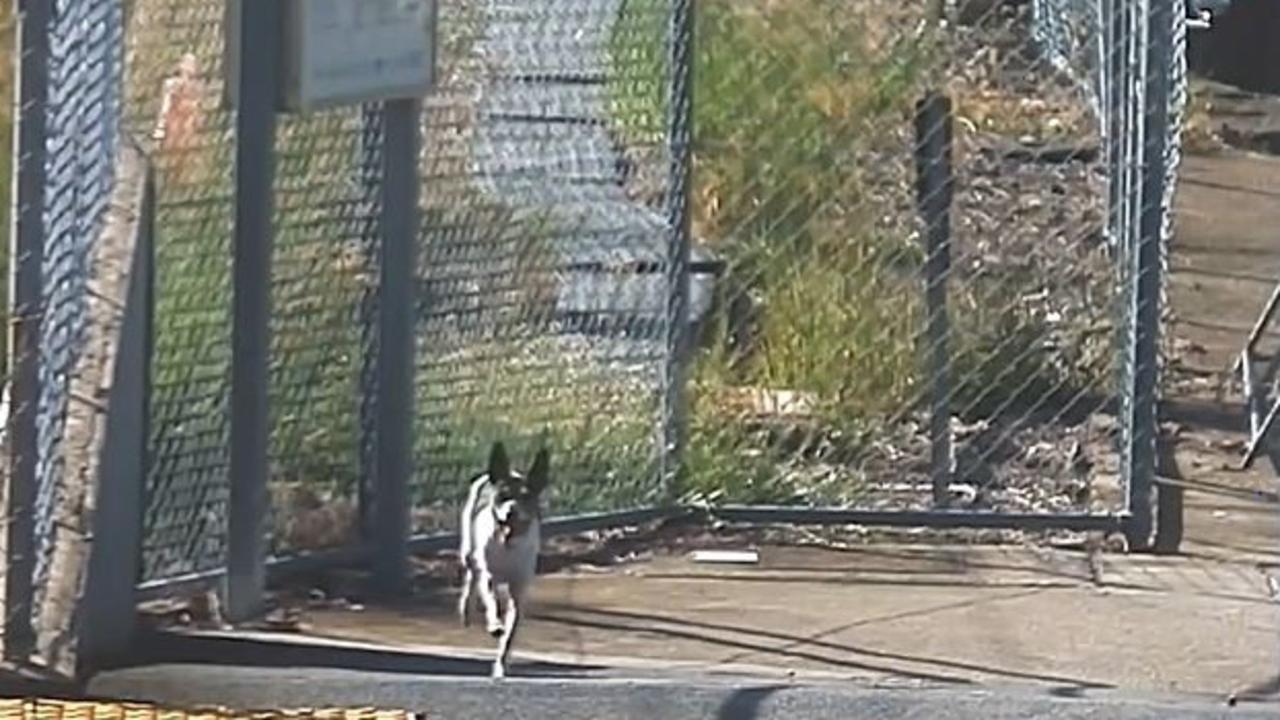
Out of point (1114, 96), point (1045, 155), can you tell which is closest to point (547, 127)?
point (1114, 96)

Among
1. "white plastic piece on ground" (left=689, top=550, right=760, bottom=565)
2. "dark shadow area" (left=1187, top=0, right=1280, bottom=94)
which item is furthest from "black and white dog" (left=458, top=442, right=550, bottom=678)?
"dark shadow area" (left=1187, top=0, right=1280, bottom=94)

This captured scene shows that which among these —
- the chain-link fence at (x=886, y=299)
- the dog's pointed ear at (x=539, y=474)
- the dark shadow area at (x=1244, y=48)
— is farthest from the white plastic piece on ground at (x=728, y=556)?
the dark shadow area at (x=1244, y=48)

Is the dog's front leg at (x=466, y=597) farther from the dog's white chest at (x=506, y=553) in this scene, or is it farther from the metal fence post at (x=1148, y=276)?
Result: the metal fence post at (x=1148, y=276)

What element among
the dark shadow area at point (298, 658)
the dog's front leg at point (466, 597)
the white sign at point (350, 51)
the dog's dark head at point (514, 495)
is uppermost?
the white sign at point (350, 51)

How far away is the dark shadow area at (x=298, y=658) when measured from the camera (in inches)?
272

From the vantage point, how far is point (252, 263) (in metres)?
7.16

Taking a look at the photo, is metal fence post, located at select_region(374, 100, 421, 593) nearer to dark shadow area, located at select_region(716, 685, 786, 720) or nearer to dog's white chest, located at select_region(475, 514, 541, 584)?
dog's white chest, located at select_region(475, 514, 541, 584)

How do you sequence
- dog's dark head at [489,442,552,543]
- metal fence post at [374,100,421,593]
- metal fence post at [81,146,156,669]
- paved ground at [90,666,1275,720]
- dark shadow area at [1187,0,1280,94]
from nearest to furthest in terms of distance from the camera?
1. paved ground at [90,666,1275,720]
2. metal fence post at [81,146,156,669]
3. dog's dark head at [489,442,552,543]
4. metal fence post at [374,100,421,593]
5. dark shadow area at [1187,0,1280,94]

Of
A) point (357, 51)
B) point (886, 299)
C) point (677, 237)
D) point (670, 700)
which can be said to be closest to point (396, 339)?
point (357, 51)

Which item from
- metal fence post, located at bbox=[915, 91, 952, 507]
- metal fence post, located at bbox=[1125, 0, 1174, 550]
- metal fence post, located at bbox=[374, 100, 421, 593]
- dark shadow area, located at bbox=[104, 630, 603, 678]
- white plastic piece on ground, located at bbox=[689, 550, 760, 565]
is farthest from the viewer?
metal fence post, located at bbox=[915, 91, 952, 507]

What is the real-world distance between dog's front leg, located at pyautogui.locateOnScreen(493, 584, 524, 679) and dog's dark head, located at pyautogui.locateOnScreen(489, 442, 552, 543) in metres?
0.13

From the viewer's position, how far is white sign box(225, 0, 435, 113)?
7.18 m

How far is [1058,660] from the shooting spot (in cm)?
736

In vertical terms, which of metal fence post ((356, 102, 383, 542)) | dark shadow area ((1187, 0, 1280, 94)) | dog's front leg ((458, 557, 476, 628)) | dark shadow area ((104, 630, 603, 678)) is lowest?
dark shadow area ((104, 630, 603, 678))
